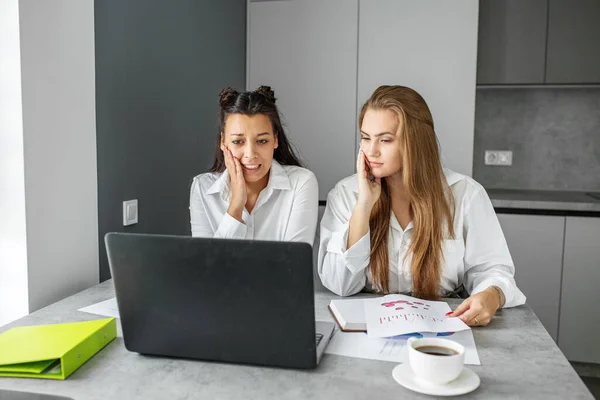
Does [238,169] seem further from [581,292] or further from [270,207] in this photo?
[581,292]

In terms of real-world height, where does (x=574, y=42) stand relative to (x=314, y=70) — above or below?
above

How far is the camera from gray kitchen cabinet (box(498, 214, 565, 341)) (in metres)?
2.71

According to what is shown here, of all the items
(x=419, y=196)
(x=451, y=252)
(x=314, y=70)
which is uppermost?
(x=314, y=70)

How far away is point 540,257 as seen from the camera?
2732 mm

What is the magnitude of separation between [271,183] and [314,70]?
133cm

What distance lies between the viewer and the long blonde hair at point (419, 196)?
4.97 feet

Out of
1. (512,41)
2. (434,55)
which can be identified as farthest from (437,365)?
(512,41)

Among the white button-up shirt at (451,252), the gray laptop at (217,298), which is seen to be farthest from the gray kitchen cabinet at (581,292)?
the gray laptop at (217,298)

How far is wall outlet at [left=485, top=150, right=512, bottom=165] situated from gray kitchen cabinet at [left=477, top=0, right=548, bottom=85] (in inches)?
18.5

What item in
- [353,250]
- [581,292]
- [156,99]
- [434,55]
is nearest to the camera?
[353,250]

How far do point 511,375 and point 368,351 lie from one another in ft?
0.83

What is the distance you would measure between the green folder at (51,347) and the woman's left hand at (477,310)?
72cm

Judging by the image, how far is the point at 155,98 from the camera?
2.08m

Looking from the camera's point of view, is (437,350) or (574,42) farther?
(574,42)
